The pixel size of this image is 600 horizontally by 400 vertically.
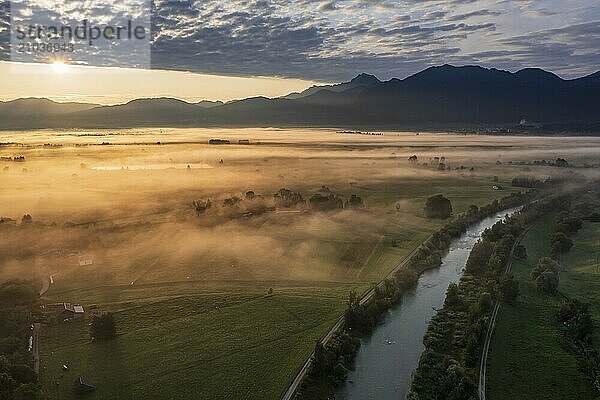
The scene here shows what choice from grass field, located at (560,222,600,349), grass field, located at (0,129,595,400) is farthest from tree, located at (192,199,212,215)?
grass field, located at (560,222,600,349)

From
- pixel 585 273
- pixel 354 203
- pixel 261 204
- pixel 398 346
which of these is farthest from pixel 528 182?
pixel 398 346

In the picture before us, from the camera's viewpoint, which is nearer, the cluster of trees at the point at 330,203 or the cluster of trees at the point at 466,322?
the cluster of trees at the point at 466,322

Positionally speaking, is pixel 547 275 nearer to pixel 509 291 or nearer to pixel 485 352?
pixel 509 291

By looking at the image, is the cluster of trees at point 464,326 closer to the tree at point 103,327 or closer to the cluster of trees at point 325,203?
the tree at point 103,327

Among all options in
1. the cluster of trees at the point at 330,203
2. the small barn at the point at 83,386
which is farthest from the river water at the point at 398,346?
the cluster of trees at the point at 330,203

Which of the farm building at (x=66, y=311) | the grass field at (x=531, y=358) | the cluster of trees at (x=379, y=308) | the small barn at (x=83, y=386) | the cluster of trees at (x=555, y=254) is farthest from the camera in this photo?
the cluster of trees at (x=555, y=254)
